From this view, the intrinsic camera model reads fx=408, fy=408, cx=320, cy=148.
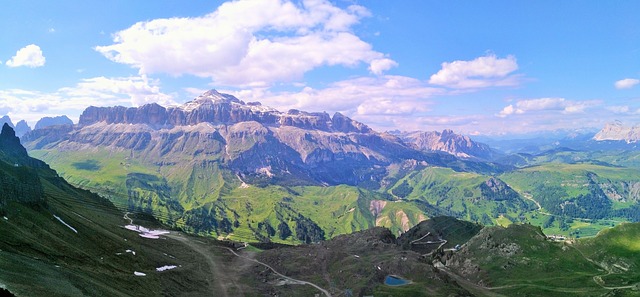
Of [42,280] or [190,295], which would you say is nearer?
[42,280]

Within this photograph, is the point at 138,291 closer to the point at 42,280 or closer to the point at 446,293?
the point at 42,280

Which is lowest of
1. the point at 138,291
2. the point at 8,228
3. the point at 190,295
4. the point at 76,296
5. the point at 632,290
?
the point at 632,290

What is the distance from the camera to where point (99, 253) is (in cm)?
14450

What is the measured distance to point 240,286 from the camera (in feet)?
601

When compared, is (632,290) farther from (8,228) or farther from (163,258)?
(8,228)

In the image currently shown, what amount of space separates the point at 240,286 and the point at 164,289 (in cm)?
4769

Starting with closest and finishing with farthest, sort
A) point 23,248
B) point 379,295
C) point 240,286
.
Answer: point 23,248, point 379,295, point 240,286

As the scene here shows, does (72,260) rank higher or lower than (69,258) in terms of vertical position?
lower

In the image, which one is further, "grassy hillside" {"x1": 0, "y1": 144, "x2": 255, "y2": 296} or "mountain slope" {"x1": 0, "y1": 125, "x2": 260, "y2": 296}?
"mountain slope" {"x1": 0, "y1": 125, "x2": 260, "y2": 296}

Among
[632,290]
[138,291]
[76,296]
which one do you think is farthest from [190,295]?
[632,290]

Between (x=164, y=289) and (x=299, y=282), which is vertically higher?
(x=164, y=289)

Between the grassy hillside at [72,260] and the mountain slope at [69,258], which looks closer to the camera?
the grassy hillside at [72,260]

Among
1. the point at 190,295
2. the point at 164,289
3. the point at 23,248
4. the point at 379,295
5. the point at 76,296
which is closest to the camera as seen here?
the point at 76,296

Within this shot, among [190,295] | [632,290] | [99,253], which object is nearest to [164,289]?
[190,295]
